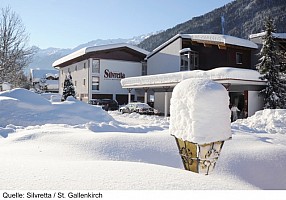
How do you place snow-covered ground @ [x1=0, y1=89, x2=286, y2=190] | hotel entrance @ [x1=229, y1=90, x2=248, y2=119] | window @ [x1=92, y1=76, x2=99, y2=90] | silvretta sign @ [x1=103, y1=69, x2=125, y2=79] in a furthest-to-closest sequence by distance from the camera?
silvretta sign @ [x1=103, y1=69, x2=125, y2=79], window @ [x1=92, y1=76, x2=99, y2=90], hotel entrance @ [x1=229, y1=90, x2=248, y2=119], snow-covered ground @ [x1=0, y1=89, x2=286, y2=190]

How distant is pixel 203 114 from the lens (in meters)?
4.69

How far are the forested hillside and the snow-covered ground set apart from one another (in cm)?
2384

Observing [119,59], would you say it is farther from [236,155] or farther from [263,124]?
[236,155]

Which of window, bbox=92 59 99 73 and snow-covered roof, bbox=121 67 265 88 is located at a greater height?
window, bbox=92 59 99 73

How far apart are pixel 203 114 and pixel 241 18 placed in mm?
50882

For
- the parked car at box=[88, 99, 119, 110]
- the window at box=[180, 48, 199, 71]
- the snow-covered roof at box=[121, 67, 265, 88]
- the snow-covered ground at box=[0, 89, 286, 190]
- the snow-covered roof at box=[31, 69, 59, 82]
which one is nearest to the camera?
the snow-covered ground at box=[0, 89, 286, 190]

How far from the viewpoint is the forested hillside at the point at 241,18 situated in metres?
35.9

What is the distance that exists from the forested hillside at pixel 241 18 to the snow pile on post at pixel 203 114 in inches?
1339

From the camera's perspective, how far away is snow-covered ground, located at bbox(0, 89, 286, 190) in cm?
327

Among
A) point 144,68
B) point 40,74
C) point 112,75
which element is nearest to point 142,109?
point 112,75

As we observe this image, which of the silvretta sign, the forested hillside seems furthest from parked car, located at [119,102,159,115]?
the forested hillside

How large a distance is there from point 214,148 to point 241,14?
1995 inches

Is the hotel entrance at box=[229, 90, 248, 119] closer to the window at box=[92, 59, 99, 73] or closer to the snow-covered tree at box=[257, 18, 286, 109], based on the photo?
the snow-covered tree at box=[257, 18, 286, 109]

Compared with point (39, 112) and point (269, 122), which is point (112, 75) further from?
point (269, 122)
